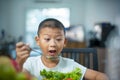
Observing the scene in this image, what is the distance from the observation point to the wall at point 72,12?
17.4 ft

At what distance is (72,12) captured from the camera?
18.1ft

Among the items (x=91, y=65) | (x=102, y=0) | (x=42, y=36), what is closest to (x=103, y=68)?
(x=102, y=0)

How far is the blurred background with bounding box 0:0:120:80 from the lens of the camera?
5.24 m

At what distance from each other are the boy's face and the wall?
4.54 meters

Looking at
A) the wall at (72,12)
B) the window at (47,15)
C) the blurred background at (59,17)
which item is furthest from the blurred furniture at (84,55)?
the window at (47,15)

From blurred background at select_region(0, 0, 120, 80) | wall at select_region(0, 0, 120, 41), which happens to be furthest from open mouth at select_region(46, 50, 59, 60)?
wall at select_region(0, 0, 120, 41)

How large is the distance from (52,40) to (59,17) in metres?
4.70

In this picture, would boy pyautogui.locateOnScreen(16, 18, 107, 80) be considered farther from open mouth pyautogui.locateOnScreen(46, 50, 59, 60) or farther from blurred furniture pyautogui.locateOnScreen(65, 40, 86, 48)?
blurred furniture pyautogui.locateOnScreen(65, 40, 86, 48)

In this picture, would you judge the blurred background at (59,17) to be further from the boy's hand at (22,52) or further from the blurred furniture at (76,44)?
the boy's hand at (22,52)

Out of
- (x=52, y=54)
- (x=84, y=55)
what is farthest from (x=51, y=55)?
(x=84, y=55)

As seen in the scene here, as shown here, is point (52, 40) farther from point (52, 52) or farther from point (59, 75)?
point (59, 75)

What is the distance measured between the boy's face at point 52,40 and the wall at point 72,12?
14.9 feet

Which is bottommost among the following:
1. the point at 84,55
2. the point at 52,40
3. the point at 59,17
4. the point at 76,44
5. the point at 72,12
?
the point at 76,44

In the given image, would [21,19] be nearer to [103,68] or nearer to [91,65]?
[103,68]
